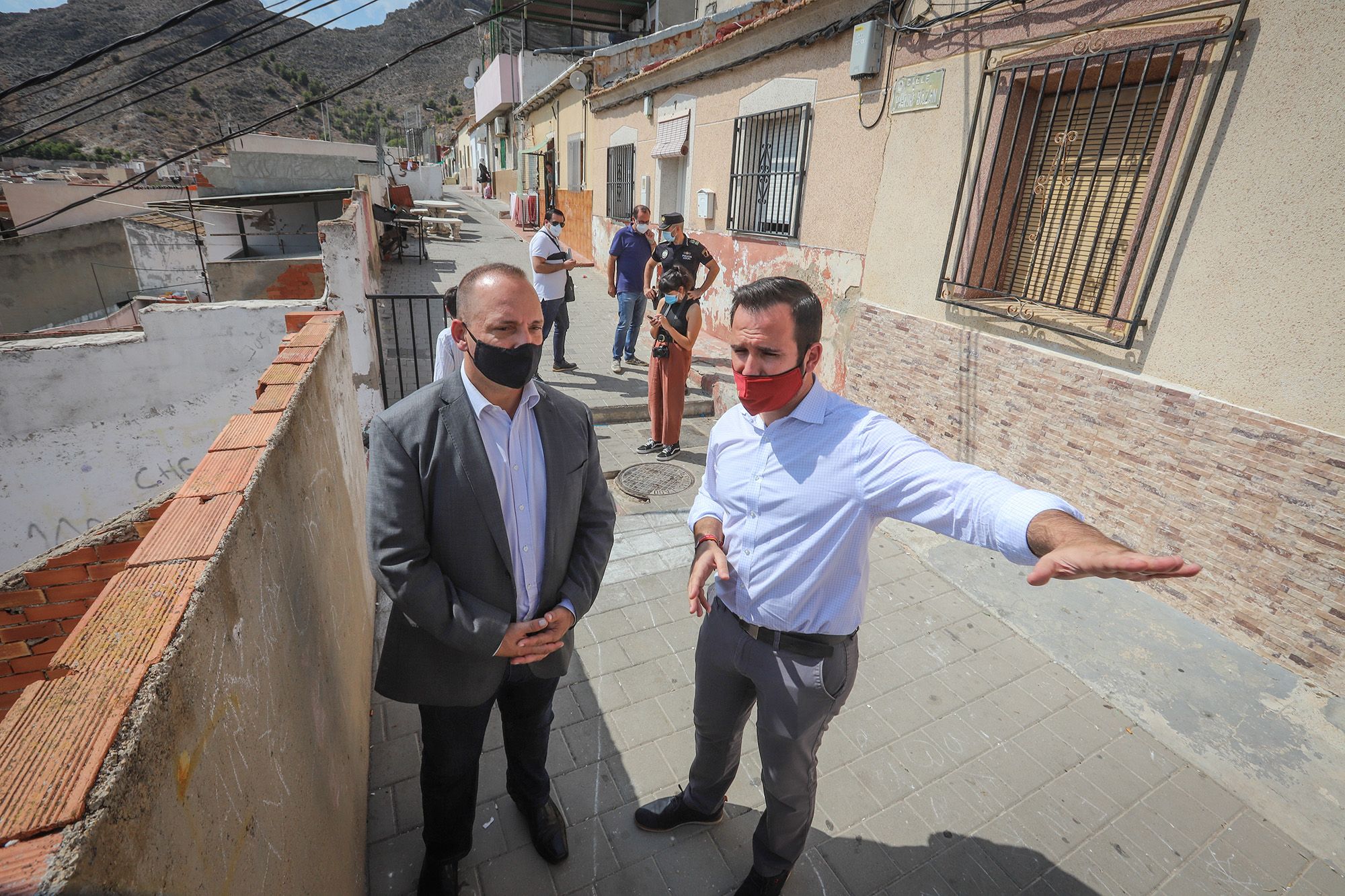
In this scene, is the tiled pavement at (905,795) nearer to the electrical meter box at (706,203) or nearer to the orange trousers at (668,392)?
the orange trousers at (668,392)

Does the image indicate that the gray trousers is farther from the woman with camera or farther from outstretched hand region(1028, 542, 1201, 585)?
the woman with camera

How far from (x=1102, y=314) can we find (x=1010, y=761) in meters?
2.89

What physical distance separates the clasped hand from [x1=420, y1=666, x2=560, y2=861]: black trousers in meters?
0.22

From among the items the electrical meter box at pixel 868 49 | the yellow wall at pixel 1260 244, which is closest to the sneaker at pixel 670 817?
the yellow wall at pixel 1260 244

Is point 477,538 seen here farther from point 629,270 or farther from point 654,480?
point 629,270

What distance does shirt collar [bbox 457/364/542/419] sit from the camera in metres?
1.99

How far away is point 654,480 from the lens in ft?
18.4

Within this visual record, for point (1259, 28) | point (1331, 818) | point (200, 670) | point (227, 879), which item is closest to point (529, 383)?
point (200, 670)

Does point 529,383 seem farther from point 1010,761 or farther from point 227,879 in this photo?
point 1010,761

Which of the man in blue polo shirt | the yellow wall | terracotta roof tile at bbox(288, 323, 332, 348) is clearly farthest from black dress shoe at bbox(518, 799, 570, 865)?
the man in blue polo shirt

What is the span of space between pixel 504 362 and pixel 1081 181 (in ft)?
15.5

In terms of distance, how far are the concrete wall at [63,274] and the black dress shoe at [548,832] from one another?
24.1 meters

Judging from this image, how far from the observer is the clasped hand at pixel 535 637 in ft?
6.63

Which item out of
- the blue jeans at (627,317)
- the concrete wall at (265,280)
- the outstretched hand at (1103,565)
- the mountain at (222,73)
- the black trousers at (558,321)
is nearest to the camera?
the outstretched hand at (1103,565)
